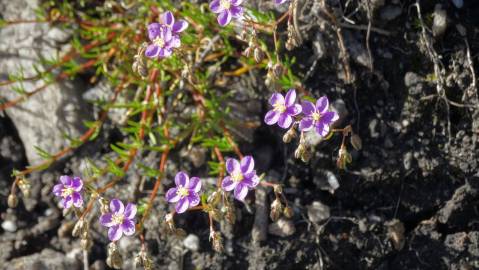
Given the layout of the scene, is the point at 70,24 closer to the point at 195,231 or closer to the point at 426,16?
the point at 195,231

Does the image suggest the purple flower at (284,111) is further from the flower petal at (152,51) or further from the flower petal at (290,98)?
the flower petal at (152,51)

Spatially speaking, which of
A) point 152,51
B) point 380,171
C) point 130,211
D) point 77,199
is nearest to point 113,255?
point 130,211

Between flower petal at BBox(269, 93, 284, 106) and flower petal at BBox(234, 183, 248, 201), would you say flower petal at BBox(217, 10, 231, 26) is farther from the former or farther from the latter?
flower petal at BBox(234, 183, 248, 201)


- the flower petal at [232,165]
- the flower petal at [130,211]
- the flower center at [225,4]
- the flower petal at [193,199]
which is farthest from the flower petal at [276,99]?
Result: the flower petal at [130,211]

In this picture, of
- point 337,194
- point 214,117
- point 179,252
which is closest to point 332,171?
point 337,194

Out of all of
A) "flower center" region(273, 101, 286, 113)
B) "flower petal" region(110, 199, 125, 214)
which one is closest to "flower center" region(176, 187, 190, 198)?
"flower petal" region(110, 199, 125, 214)
